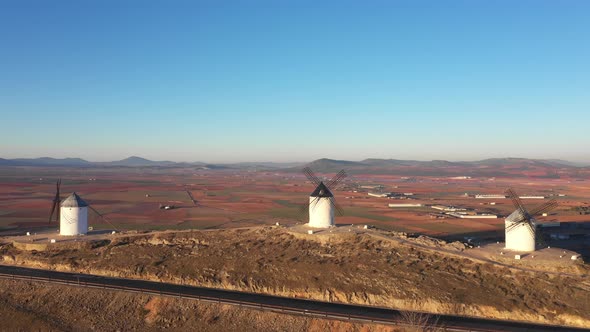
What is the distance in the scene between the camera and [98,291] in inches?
1268

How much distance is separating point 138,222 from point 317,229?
4073 centimetres

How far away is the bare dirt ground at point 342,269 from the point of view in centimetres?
2955

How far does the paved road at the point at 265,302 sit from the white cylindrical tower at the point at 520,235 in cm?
1140

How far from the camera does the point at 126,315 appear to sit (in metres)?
30.0

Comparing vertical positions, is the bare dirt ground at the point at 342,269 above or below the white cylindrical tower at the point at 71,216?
below

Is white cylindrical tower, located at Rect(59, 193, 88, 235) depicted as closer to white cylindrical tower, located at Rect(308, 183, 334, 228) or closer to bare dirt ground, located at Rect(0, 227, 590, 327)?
bare dirt ground, located at Rect(0, 227, 590, 327)

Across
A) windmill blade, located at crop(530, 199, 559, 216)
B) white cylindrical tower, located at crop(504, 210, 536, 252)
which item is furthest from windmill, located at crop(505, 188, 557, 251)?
windmill blade, located at crop(530, 199, 559, 216)

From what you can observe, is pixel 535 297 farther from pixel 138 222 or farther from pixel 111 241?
pixel 138 222

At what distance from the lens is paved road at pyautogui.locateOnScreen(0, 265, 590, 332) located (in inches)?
1049

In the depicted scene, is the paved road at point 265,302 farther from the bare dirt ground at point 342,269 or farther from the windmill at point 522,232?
the windmill at point 522,232

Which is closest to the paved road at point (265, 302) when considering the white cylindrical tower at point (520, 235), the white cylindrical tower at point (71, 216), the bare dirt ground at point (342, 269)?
the bare dirt ground at point (342, 269)

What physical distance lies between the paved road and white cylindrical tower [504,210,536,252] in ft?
37.4

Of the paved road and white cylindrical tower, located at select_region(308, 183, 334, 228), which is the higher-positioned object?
white cylindrical tower, located at select_region(308, 183, 334, 228)

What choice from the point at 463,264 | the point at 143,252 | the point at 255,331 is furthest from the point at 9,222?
the point at 463,264
